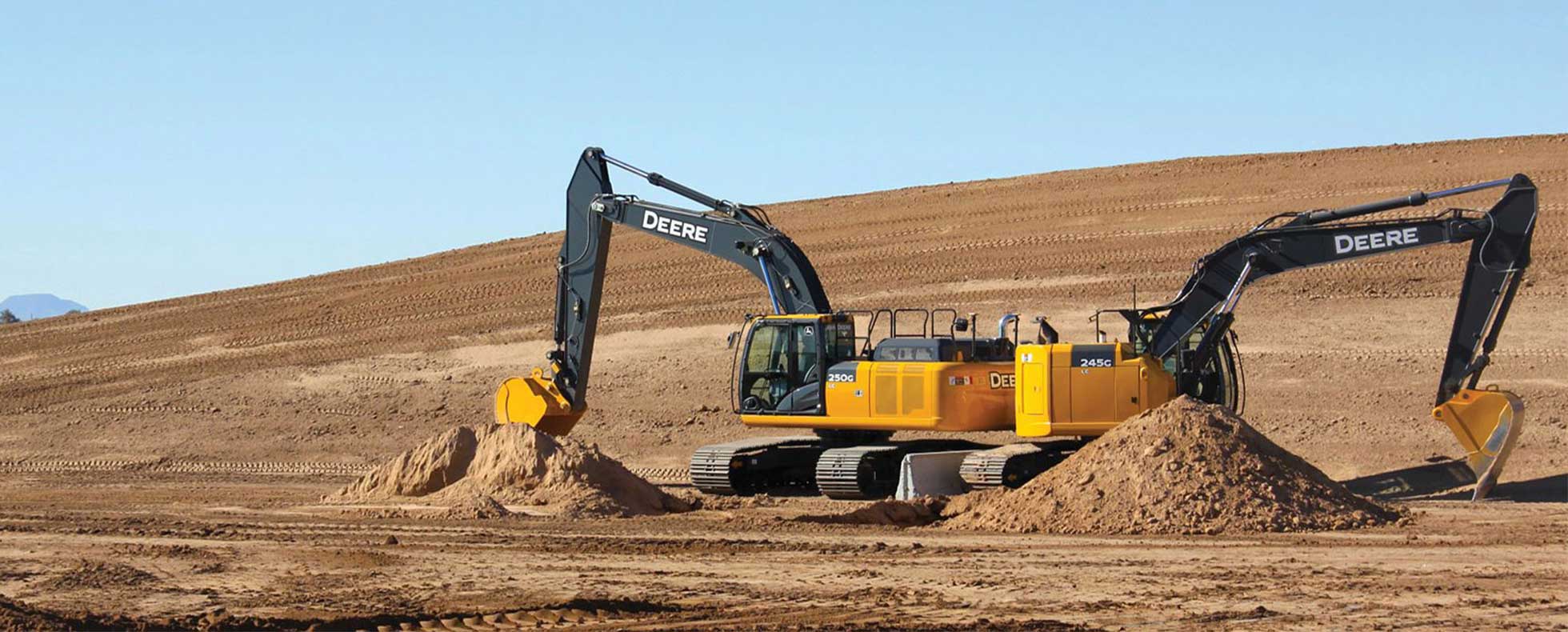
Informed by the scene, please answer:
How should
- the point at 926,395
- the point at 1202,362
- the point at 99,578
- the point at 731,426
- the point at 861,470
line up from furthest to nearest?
the point at 731,426
the point at 1202,362
the point at 926,395
the point at 861,470
the point at 99,578

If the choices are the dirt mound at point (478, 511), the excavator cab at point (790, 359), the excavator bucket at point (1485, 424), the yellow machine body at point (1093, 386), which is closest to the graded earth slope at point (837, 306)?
the excavator bucket at point (1485, 424)

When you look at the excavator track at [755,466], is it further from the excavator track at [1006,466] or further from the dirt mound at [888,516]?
the dirt mound at [888,516]

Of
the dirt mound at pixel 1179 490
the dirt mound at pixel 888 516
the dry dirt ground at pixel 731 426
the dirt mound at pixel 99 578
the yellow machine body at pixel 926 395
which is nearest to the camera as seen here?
the dry dirt ground at pixel 731 426

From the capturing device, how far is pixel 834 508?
1969 centimetres

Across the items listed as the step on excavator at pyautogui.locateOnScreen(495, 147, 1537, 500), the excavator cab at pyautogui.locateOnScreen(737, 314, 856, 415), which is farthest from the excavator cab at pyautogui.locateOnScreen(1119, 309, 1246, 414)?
the excavator cab at pyautogui.locateOnScreen(737, 314, 856, 415)

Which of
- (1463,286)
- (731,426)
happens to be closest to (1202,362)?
(1463,286)

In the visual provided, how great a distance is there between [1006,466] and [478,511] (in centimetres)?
565

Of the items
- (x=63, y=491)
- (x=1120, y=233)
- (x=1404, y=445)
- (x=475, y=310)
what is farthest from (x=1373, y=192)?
(x=63, y=491)

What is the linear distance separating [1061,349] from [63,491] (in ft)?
41.3

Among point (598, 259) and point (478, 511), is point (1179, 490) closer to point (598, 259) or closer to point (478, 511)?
point (478, 511)

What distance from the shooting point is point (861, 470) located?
20281 mm

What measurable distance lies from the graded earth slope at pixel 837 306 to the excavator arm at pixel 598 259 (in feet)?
13.3

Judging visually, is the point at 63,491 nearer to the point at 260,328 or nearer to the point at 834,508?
the point at 834,508

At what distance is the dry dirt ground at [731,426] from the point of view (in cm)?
1239
